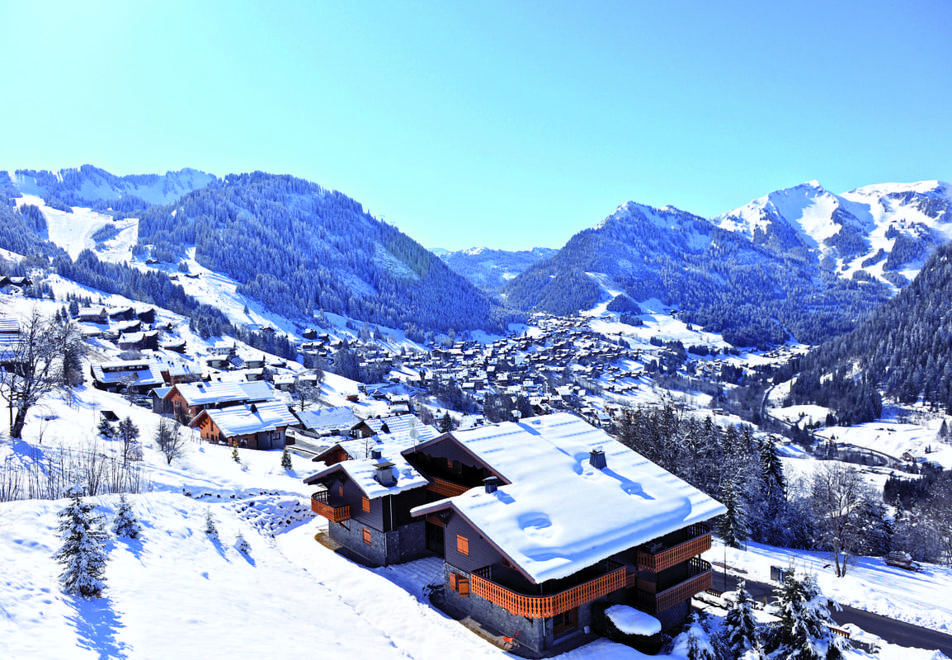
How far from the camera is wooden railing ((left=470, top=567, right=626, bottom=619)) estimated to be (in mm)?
19188

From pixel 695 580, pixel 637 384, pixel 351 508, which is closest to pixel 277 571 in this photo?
pixel 351 508

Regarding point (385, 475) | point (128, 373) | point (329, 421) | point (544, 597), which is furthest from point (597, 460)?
point (128, 373)

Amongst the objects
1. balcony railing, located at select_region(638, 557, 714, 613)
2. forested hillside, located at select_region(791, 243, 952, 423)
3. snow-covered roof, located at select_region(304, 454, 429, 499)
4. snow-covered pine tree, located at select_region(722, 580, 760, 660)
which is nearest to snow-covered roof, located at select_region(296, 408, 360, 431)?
snow-covered roof, located at select_region(304, 454, 429, 499)

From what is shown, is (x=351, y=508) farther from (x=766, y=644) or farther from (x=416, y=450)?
(x=766, y=644)

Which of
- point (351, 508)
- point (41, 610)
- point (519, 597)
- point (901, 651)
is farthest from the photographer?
point (351, 508)

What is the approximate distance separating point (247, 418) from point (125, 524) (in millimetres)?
39085

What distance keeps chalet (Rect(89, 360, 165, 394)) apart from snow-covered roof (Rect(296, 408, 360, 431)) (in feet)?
95.6

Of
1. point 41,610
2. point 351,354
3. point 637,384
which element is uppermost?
point 41,610

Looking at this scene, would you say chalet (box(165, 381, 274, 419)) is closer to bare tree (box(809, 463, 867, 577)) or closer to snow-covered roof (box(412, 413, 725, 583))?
snow-covered roof (box(412, 413, 725, 583))

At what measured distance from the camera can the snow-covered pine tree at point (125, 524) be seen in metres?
19.7

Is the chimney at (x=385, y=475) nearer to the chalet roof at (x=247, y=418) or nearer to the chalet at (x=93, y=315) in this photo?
the chalet roof at (x=247, y=418)

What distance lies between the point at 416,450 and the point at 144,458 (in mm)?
20149

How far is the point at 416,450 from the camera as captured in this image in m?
30.5

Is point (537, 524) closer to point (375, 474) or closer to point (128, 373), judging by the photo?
point (375, 474)
